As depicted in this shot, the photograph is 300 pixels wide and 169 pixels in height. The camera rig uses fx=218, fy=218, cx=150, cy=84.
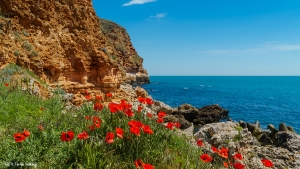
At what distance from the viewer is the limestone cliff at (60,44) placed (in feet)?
41.9

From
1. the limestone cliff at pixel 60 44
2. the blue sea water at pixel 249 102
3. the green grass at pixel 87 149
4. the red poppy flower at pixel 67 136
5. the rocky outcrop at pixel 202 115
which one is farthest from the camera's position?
the blue sea water at pixel 249 102

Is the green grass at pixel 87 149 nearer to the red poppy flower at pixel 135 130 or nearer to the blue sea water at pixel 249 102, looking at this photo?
the red poppy flower at pixel 135 130

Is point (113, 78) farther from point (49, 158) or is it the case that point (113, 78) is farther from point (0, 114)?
point (49, 158)

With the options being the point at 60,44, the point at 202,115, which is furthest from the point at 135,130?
the point at 202,115

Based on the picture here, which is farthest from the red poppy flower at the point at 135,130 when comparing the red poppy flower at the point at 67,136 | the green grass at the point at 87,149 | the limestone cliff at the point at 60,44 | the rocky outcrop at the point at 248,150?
the limestone cliff at the point at 60,44

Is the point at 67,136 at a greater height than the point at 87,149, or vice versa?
the point at 67,136

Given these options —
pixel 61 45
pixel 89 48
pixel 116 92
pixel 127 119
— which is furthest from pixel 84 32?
pixel 127 119

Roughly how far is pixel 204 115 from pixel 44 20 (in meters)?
16.8

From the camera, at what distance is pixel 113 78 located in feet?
64.0

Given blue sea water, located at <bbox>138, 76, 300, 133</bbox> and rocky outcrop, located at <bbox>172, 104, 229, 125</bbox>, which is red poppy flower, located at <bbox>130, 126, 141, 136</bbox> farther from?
blue sea water, located at <bbox>138, 76, 300, 133</bbox>

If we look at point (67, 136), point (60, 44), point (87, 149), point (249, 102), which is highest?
point (60, 44)

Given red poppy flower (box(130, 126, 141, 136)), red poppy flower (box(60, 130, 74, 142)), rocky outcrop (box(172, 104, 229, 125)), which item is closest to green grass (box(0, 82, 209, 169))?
red poppy flower (box(60, 130, 74, 142))

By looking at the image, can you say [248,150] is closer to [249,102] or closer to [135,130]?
[135,130]

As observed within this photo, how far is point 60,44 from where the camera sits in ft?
52.5
